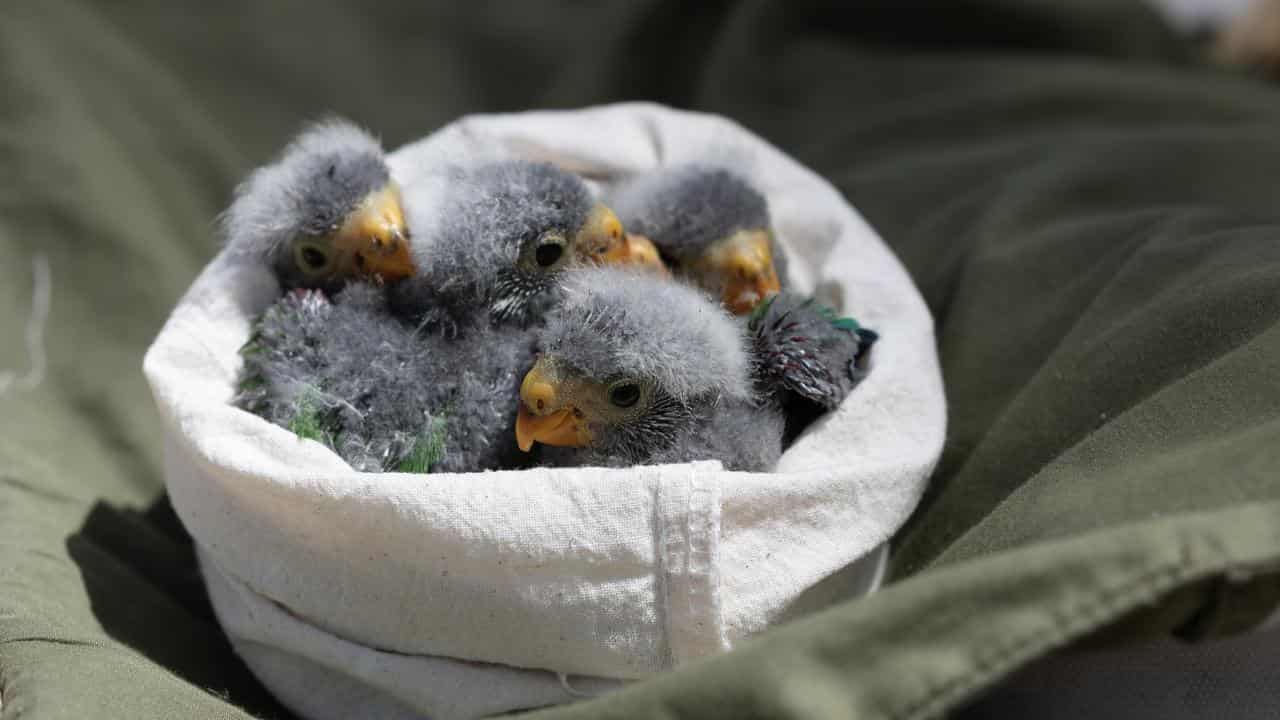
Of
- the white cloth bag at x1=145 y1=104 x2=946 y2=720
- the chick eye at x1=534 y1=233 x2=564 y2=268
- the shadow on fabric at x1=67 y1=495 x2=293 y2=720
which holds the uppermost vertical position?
the chick eye at x1=534 y1=233 x2=564 y2=268

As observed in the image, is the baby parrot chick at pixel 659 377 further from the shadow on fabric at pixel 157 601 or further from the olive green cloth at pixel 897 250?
the shadow on fabric at pixel 157 601

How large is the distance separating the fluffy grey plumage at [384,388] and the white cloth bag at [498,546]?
0.03 m

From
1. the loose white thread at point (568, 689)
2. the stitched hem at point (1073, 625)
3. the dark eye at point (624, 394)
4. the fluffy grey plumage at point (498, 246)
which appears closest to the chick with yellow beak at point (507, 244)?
the fluffy grey plumage at point (498, 246)

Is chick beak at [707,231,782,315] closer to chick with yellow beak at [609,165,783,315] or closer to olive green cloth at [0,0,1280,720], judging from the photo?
chick with yellow beak at [609,165,783,315]

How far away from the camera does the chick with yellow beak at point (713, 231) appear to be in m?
0.76

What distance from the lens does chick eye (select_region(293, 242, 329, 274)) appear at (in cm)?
73

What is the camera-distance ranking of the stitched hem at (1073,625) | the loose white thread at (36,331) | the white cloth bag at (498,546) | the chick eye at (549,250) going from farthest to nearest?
the loose white thread at (36,331) < the chick eye at (549,250) < the white cloth bag at (498,546) < the stitched hem at (1073,625)

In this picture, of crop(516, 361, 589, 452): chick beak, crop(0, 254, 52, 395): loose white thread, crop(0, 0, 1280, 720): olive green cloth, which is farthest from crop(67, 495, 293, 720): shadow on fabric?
crop(516, 361, 589, 452): chick beak

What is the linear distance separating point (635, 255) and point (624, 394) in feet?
0.44

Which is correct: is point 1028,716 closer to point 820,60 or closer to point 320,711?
point 320,711

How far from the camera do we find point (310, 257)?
74 centimetres

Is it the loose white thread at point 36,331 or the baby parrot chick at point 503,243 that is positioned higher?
the baby parrot chick at point 503,243

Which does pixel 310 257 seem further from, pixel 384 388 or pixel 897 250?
pixel 897 250

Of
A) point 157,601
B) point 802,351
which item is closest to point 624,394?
point 802,351
